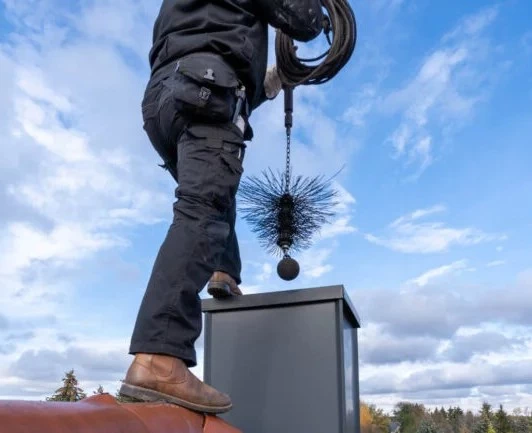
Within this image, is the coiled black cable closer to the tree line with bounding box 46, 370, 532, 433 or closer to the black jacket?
→ the black jacket

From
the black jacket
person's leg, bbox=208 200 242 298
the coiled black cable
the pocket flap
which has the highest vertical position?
the coiled black cable

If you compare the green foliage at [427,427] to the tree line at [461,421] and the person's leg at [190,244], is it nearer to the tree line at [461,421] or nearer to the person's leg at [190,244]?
the tree line at [461,421]

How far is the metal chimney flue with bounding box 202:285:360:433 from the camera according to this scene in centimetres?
161

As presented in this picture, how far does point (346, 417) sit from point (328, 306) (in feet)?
1.02

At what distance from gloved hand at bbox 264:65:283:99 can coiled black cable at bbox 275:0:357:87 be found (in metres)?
0.03

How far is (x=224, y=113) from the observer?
1354mm

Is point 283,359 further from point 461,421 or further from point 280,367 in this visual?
point 461,421

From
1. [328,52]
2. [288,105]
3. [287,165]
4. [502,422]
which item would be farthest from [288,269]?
[502,422]

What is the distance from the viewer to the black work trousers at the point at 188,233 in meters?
1.20

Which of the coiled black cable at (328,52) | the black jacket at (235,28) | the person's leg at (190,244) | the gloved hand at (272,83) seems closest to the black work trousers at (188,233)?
the person's leg at (190,244)

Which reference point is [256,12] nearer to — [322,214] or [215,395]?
[322,214]

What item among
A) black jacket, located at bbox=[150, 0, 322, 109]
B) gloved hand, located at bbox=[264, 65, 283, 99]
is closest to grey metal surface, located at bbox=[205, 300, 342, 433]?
black jacket, located at bbox=[150, 0, 322, 109]

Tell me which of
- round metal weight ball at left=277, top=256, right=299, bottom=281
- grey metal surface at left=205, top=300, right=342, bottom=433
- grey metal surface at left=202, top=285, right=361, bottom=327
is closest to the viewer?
grey metal surface at left=205, top=300, right=342, bottom=433

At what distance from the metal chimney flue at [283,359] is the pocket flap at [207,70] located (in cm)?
69
